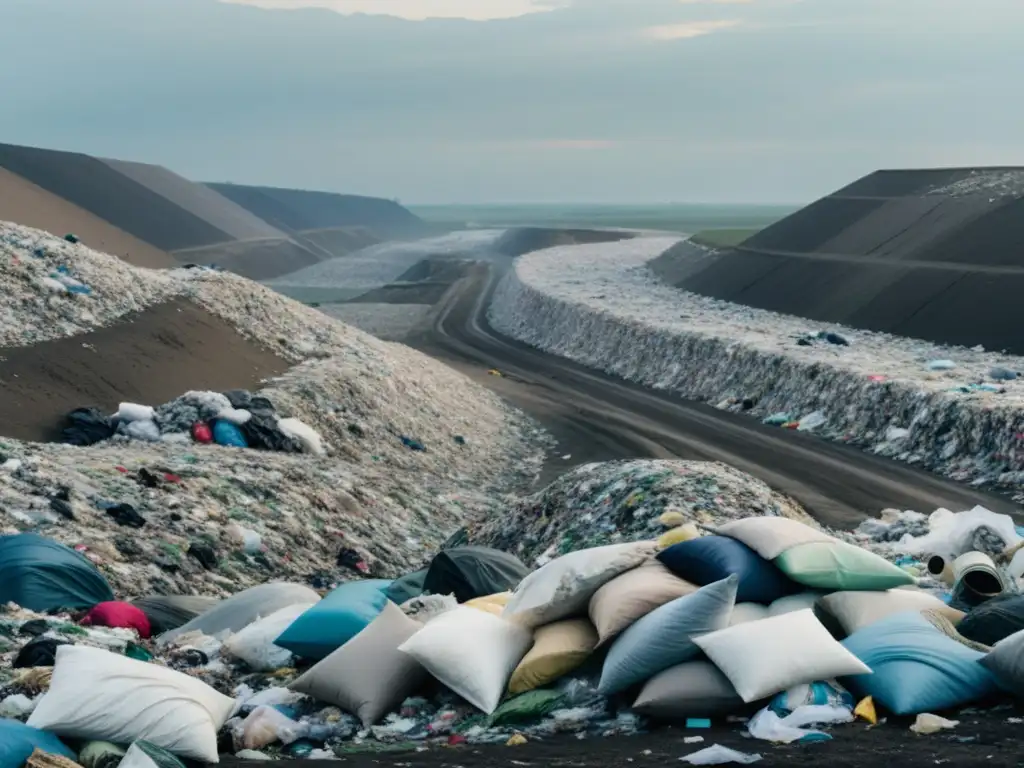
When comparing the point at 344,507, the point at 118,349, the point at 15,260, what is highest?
the point at 15,260

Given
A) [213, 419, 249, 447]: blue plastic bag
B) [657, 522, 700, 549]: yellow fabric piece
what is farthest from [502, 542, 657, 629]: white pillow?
[213, 419, 249, 447]: blue plastic bag

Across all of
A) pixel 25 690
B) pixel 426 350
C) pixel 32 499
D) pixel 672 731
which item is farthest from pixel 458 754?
pixel 426 350

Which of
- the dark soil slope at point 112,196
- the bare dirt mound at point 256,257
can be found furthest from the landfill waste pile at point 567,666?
the dark soil slope at point 112,196

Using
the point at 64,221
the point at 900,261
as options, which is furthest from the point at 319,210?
the point at 900,261

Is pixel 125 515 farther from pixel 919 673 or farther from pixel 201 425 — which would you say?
pixel 919 673

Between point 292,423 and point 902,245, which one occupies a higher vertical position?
point 902,245

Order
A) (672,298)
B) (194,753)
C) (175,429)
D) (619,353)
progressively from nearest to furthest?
(194,753) < (175,429) < (619,353) < (672,298)

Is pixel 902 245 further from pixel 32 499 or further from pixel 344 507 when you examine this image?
pixel 32 499
